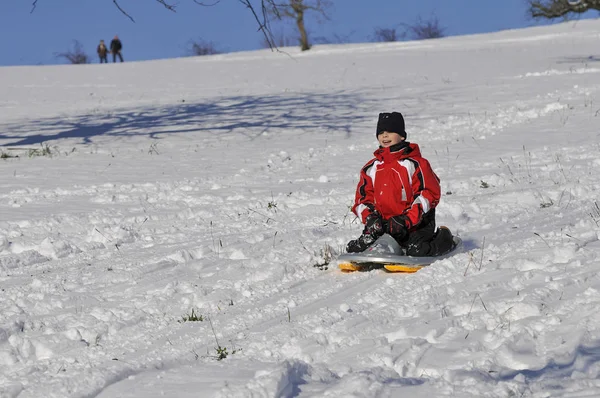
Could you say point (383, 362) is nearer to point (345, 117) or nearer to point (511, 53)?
point (345, 117)

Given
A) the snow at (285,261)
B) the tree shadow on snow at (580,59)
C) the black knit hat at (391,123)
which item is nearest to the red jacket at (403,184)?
the black knit hat at (391,123)

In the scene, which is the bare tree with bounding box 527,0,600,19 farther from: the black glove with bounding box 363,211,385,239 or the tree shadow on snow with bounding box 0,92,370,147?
the black glove with bounding box 363,211,385,239

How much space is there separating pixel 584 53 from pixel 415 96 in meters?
12.7

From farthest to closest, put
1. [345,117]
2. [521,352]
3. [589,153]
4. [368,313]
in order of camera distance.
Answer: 1. [345,117]
2. [589,153]
3. [368,313]
4. [521,352]

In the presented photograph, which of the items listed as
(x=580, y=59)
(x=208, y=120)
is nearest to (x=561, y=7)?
(x=580, y=59)

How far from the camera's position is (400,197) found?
18.4 feet

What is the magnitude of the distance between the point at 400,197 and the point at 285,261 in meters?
1.00

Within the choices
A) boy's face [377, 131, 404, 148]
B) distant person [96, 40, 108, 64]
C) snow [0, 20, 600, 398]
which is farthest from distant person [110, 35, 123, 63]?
boy's face [377, 131, 404, 148]

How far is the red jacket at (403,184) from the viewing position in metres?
5.51

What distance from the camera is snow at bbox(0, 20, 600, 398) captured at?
360cm

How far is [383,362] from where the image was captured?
3.68 m

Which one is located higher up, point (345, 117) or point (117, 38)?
point (117, 38)

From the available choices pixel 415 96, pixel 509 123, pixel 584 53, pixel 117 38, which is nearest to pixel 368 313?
pixel 509 123

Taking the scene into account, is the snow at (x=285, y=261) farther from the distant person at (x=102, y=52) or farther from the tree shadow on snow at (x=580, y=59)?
the distant person at (x=102, y=52)
